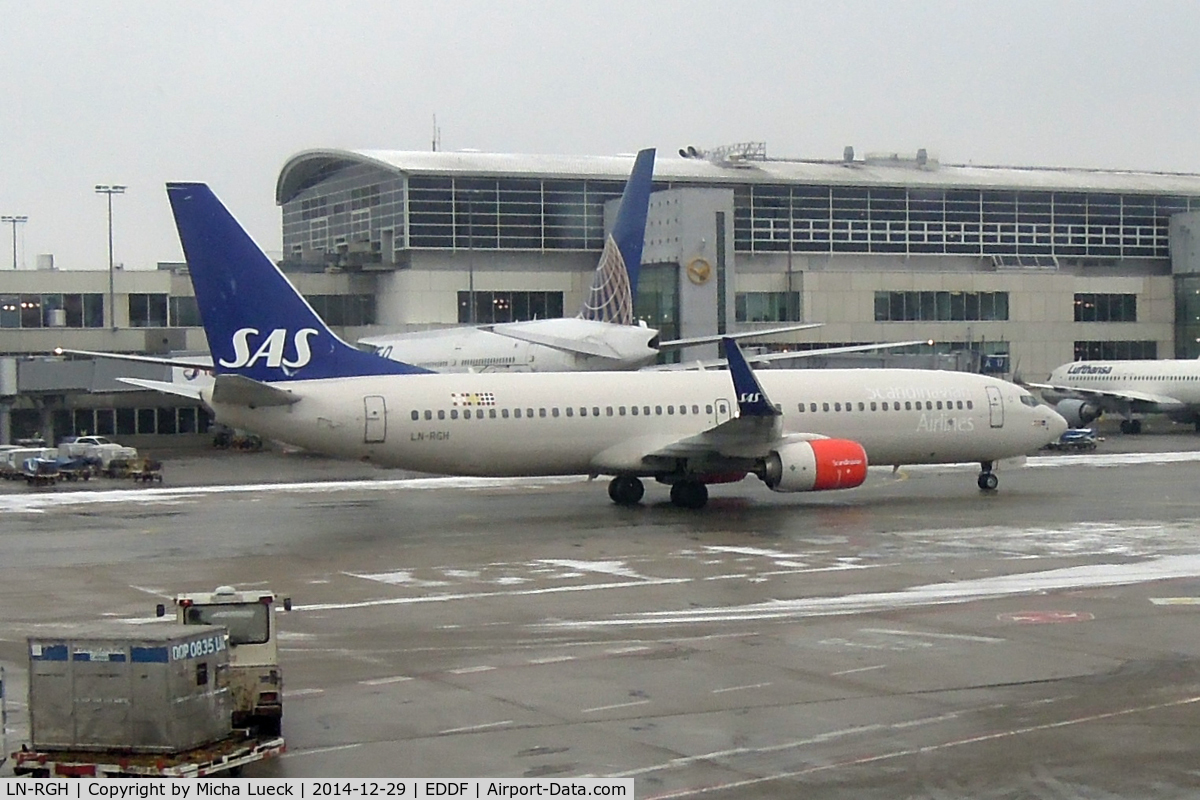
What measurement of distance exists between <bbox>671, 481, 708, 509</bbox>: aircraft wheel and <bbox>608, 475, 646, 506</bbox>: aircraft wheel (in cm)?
117

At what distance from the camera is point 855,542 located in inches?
1276

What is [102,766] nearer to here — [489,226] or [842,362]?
[842,362]

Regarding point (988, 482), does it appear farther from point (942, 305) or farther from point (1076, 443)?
point (942, 305)

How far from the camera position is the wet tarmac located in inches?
570

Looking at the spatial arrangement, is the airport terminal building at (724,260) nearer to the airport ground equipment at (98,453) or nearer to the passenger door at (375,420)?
the airport ground equipment at (98,453)

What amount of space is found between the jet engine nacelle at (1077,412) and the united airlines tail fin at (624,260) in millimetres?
22581

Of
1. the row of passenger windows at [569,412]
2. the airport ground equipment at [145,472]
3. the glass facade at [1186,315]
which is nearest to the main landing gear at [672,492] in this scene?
the row of passenger windows at [569,412]

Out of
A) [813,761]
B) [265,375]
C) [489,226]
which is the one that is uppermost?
[489,226]

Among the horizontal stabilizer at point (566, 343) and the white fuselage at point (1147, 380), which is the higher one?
the horizontal stabilizer at point (566, 343)

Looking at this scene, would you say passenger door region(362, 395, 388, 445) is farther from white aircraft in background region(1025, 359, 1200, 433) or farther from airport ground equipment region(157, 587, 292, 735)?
white aircraft in background region(1025, 359, 1200, 433)

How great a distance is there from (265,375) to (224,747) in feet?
78.9

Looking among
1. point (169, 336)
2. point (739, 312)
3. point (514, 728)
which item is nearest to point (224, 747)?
point (514, 728)

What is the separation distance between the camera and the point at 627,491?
41.1 metres

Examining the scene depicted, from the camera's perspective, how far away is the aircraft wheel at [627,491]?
135 ft
